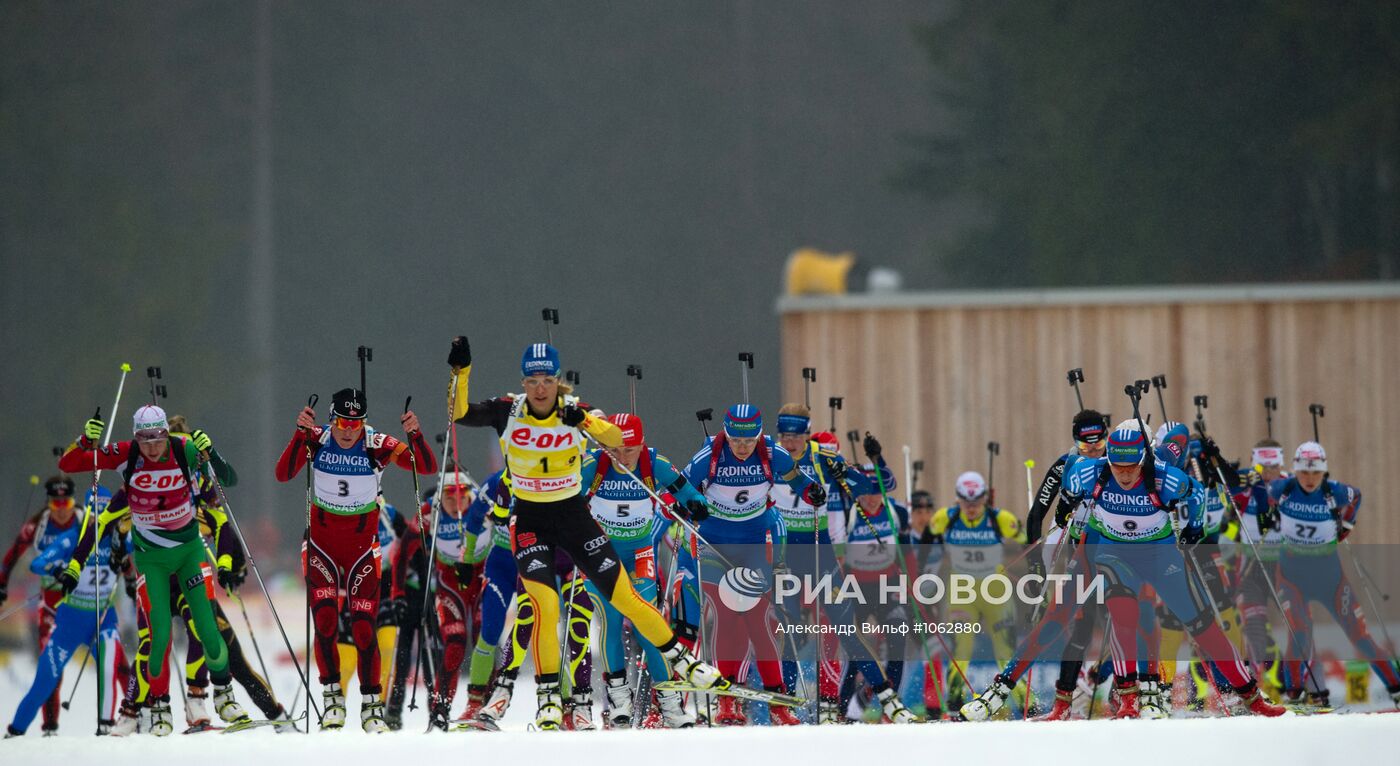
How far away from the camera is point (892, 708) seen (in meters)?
10.3

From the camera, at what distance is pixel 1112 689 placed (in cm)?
1010

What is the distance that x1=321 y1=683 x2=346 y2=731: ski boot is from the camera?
9.21 meters

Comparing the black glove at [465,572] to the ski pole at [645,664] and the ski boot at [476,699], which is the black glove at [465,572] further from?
the ski pole at [645,664]

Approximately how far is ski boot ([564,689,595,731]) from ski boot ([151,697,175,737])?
7.48ft

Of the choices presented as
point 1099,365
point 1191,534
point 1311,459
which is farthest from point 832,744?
point 1099,365

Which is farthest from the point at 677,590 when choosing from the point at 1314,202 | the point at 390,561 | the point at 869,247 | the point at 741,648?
the point at 869,247

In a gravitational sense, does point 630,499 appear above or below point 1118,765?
above

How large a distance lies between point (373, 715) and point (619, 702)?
1.37 m

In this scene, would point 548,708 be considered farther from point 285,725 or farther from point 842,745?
point 285,725

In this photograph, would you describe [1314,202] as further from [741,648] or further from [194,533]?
[194,533]

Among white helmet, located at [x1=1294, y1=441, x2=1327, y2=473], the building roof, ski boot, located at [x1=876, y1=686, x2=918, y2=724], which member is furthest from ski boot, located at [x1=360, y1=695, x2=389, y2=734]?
the building roof

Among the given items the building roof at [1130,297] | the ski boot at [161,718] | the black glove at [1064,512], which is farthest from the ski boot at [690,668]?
the building roof at [1130,297]

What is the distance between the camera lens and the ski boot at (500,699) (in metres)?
10.0

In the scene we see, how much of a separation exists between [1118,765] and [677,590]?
3157 mm
